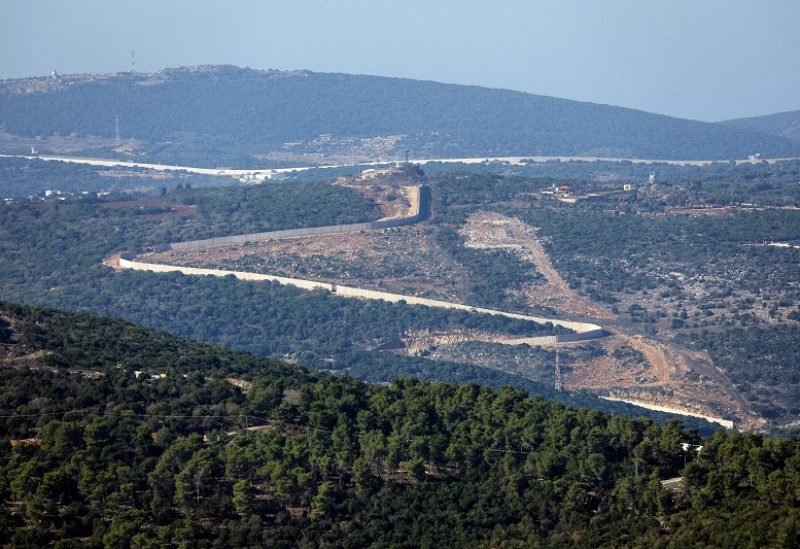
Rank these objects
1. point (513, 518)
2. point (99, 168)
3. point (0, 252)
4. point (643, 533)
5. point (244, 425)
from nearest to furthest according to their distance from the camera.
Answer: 1. point (643, 533)
2. point (513, 518)
3. point (244, 425)
4. point (0, 252)
5. point (99, 168)

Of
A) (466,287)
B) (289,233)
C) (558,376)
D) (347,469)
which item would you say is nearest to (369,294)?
(466,287)

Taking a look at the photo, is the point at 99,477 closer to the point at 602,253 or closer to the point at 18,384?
the point at 18,384

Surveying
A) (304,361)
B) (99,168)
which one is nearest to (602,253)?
(304,361)

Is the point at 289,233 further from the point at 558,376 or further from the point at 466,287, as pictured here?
the point at 558,376

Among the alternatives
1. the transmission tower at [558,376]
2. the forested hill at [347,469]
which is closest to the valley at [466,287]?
the transmission tower at [558,376]

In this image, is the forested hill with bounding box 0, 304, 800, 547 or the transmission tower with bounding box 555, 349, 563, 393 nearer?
the forested hill with bounding box 0, 304, 800, 547

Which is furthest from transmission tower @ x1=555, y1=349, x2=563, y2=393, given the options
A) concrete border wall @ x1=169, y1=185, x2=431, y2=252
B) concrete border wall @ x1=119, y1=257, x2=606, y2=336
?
concrete border wall @ x1=169, y1=185, x2=431, y2=252

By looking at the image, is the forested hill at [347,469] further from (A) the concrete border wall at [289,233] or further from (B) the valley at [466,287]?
(A) the concrete border wall at [289,233]

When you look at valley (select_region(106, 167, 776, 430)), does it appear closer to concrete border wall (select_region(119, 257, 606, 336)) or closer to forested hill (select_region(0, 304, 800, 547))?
concrete border wall (select_region(119, 257, 606, 336))
